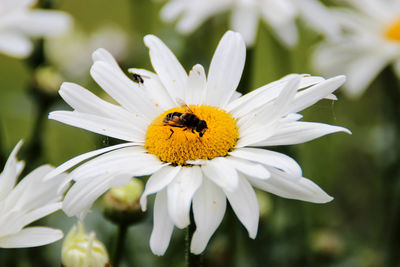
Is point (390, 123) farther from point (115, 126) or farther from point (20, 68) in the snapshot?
point (20, 68)

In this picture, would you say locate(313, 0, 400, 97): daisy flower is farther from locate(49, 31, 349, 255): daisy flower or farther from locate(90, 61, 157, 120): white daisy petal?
locate(90, 61, 157, 120): white daisy petal

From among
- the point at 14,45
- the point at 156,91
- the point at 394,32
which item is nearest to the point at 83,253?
the point at 156,91

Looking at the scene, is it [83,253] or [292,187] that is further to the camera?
[83,253]

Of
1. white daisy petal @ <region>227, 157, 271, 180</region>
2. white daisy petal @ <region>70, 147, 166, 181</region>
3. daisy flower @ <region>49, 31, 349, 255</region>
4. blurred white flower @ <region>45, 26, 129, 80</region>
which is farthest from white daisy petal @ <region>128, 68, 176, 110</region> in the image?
blurred white flower @ <region>45, 26, 129, 80</region>

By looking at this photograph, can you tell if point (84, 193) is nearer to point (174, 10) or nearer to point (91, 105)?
point (91, 105)

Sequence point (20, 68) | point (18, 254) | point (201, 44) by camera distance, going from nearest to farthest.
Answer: point (18, 254), point (201, 44), point (20, 68)

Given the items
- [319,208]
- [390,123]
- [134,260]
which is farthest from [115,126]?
[390,123]
